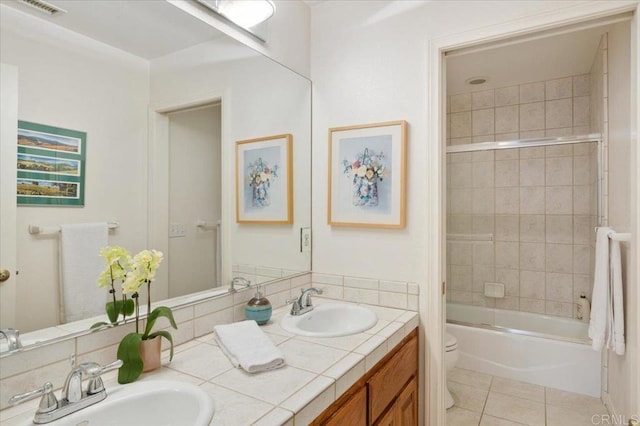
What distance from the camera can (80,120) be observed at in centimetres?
108

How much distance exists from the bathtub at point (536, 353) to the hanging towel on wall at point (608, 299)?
675 mm

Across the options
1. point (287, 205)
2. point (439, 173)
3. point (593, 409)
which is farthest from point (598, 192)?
point (287, 205)

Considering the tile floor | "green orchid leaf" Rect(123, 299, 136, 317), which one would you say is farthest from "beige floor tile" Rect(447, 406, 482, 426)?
"green orchid leaf" Rect(123, 299, 136, 317)

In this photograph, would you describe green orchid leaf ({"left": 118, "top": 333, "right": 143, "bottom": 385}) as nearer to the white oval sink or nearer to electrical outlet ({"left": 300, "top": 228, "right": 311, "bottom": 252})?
the white oval sink

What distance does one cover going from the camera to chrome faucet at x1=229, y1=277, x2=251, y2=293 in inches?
63.2

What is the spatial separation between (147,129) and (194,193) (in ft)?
1.03

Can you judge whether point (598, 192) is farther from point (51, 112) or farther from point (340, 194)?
point (51, 112)

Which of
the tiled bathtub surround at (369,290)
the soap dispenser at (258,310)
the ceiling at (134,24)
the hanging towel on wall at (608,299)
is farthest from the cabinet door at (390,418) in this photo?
the ceiling at (134,24)

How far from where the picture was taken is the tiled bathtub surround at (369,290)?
1792 mm

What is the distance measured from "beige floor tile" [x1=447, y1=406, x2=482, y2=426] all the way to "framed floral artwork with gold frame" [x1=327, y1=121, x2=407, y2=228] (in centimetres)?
134

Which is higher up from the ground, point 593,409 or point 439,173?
point 439,173

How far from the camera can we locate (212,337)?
1414mm

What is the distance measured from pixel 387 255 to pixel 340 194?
0.42 meters

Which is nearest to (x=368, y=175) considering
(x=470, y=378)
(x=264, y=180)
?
(x=264, y=180)
